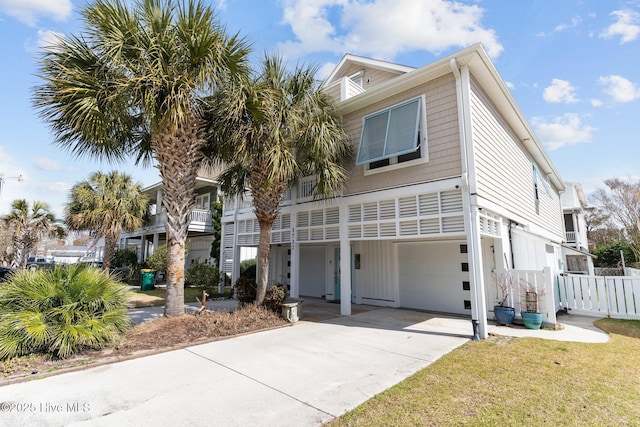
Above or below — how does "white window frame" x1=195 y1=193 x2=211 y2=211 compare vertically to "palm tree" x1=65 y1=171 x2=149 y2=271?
above

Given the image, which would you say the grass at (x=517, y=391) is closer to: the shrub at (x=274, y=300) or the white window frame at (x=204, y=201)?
the shrub at (x=274, y=300)

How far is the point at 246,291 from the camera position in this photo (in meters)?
9.75

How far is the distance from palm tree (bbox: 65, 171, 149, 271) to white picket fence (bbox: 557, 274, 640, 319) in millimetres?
21016

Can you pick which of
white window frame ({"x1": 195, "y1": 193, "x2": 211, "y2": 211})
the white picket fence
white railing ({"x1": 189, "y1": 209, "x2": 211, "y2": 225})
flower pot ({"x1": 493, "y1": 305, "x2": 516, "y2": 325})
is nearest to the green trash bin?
white railing ({"x1": 189, "y1": 209, "x2": 211, "y2": 225})

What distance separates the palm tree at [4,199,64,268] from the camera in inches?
726

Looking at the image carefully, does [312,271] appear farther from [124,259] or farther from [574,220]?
[574,220]

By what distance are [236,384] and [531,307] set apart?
→ 7803 millimetres

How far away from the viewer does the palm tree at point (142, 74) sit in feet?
21.8

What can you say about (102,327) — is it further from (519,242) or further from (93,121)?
(519,242)

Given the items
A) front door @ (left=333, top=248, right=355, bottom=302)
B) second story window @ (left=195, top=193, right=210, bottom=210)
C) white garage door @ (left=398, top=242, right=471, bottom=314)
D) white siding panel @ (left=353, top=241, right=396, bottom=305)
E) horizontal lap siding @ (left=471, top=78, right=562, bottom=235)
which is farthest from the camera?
second story window @ (left=195, top=193, right=210, bottom=210)

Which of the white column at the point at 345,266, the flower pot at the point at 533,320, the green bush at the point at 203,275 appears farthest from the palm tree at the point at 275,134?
the green bush at the point at 203,275

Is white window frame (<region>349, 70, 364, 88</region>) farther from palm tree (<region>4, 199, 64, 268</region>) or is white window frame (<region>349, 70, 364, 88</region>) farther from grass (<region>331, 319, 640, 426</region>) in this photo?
palm tree (<region>4, 199, 64, 268</region>)

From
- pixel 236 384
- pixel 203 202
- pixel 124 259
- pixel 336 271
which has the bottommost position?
pixel 236 384

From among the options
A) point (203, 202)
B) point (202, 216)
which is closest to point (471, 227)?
point (202, 216)
